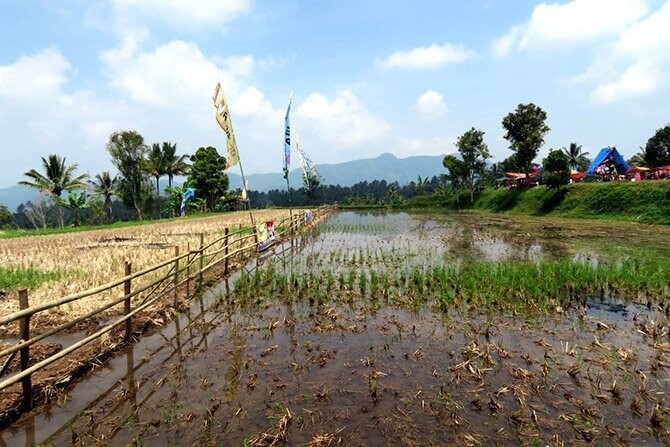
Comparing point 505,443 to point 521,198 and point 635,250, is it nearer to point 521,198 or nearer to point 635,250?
point 635,250

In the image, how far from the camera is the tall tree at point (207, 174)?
4756cm

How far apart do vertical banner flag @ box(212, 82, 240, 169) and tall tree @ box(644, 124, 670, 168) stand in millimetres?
42062

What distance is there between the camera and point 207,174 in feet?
158

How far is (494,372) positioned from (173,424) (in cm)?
420

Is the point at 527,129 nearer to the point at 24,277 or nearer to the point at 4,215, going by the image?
the point at 24,277

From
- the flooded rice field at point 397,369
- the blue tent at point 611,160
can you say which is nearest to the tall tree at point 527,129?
the blue tent at point 611,160

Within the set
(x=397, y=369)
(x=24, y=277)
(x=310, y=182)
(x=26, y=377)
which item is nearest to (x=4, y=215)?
(x=310, y=182)

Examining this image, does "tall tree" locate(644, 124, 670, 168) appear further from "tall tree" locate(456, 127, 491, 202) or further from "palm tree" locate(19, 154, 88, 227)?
"palm tree" locate(19, 154, 88, 227)

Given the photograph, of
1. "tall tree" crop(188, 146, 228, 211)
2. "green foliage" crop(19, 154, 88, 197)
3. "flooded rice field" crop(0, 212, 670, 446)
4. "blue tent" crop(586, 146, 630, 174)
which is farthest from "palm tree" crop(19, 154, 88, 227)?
"blue tent" crop(586, 146, 630, 174)

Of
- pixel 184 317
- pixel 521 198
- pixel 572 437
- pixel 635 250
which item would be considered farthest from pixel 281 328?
pixel 521 198

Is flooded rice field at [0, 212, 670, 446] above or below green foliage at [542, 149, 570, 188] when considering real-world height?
below

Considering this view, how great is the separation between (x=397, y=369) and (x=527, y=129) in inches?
1531

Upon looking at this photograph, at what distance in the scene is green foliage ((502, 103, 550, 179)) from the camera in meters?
37.0

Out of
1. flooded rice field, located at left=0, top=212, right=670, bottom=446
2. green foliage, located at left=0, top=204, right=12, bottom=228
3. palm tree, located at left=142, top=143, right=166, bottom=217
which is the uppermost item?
palm tree, located at left=142, top=143, right=166, bottom=217
